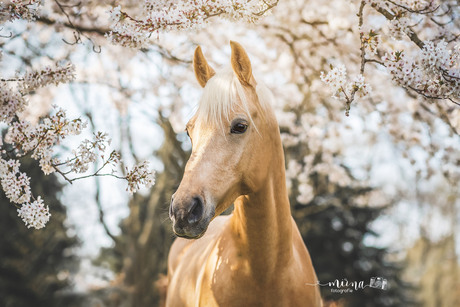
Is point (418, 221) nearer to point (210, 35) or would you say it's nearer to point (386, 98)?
point (386, 98)

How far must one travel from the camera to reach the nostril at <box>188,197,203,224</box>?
5.26 ft

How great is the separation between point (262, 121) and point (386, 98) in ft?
15.5

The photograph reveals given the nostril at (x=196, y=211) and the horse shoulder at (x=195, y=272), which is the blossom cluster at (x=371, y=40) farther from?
the horse shoulder at (x=195, y=272)

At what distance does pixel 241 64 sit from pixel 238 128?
15.2 inches

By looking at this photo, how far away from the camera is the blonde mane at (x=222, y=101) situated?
6.25 ft

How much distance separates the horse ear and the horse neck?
400mm

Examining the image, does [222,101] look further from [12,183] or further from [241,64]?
[12,183]

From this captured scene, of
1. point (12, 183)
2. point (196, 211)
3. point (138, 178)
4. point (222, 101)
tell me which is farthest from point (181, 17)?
point (12, 183)

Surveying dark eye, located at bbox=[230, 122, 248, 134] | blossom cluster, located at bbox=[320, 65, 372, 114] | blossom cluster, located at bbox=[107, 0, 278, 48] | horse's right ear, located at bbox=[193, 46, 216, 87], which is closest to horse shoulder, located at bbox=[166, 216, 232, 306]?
dark eye, located at bbox=[230, 122, 248, 134]

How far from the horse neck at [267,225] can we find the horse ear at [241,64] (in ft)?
1.31

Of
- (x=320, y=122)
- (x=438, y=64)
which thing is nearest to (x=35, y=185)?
(x=320, y=122)

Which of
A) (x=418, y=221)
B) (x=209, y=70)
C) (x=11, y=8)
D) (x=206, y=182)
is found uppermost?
(x=418, y=221)

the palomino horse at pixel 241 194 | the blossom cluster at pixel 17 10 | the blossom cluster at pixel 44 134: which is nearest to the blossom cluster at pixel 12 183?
the blossom cluster at pixel 44 134

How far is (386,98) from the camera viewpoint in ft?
20.0
